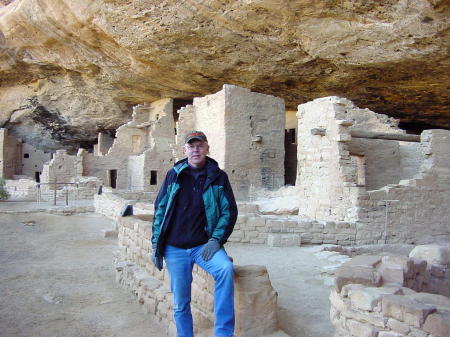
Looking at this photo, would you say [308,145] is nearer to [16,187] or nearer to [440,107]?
[440,107]

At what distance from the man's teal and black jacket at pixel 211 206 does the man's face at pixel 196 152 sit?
69 mm

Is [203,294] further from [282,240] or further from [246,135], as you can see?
[246,135]

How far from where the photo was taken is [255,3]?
8.87 m

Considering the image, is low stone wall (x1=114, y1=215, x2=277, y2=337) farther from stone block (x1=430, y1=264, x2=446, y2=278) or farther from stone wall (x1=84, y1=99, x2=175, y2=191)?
stone wall (x1=84, y1=99, x2=175, y2=191)

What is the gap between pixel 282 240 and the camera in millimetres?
7062

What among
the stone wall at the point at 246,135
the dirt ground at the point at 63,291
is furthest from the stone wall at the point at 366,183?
the dirt ground at the point at 63,291

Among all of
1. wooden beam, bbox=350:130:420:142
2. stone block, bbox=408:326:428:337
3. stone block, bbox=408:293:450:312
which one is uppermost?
wooden beam, bbox=350:130:420:142

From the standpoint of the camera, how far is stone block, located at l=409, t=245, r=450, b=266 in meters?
4.12

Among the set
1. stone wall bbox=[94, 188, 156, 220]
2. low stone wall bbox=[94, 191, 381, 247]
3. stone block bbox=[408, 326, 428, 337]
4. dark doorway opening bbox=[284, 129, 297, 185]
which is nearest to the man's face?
stone block bbox=[408, 326, 428, 337]

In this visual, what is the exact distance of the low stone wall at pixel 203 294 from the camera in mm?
3287

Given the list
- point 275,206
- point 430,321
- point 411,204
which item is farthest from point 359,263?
point 275,206

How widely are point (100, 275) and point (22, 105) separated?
16.7 meters

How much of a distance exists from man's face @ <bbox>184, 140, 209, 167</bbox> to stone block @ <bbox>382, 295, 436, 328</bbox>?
5.17 feet

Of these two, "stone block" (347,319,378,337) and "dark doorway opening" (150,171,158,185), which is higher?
"dark doorway opening" (150,171,158,185)
